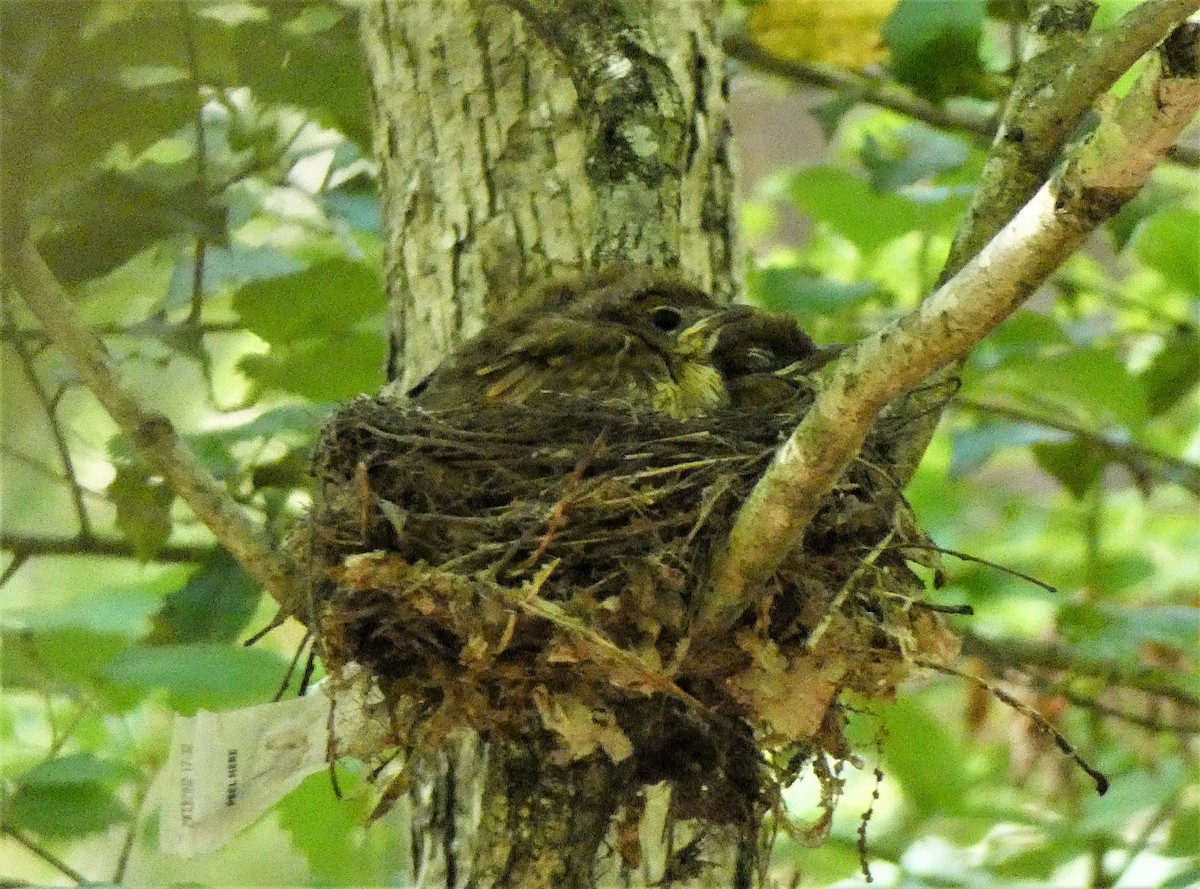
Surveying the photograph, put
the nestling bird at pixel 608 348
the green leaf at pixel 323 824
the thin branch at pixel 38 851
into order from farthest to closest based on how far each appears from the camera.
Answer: the green leaf at pixel 323 824 < the thin branch at pixel 38 851 < the nestling bird at pixel 608 348

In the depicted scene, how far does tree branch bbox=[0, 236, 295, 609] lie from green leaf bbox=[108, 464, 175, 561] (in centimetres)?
77

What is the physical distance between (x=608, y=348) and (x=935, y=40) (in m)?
1.05

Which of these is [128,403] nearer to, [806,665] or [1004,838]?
[806,665]

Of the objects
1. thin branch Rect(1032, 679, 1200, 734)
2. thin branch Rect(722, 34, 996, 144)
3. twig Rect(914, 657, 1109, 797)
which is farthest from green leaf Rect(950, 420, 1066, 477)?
twig Rect(914, 657, 1109, 797)

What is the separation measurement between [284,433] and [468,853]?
1184 millimetres

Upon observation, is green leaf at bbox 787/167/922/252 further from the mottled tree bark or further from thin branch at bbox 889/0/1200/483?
thin branch at bbox 889/0/1200/483

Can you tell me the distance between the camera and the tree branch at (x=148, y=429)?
2062mm

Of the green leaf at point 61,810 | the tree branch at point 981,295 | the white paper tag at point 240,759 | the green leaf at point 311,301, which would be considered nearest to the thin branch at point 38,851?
the green leaf at point 61,810

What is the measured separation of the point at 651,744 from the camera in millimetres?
1998

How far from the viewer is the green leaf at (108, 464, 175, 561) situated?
286cm

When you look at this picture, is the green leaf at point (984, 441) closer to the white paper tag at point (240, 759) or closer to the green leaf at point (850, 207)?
the green leaf at point (850, 207)

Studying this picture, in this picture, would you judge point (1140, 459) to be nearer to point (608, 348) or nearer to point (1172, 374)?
point (1172, 374)

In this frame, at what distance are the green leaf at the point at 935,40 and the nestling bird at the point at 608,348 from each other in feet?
2.36

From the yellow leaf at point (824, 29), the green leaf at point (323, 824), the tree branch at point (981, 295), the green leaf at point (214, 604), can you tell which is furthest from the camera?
the yellow leaf at point (824, 29)
